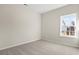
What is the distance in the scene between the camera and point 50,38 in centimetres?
277

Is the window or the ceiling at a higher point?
the ceiling

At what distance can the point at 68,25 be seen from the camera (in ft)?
8.57

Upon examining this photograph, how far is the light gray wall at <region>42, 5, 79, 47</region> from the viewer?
271cm

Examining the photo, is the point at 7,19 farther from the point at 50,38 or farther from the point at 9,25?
the point at 50,38

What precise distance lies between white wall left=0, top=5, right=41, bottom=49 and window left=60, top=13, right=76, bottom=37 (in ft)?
3.05

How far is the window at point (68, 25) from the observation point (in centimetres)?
263

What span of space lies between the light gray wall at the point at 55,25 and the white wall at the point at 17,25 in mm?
307

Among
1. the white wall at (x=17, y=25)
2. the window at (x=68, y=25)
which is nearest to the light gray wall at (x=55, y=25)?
the window at (x=68, y=25)

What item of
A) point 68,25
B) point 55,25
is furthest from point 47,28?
point 68,25

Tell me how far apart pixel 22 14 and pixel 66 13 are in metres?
1.96

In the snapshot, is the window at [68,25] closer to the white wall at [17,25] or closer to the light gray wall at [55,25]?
the light gray wall at [55,25]

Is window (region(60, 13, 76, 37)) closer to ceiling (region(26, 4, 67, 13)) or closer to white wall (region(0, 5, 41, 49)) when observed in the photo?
ceiling (region(26, 4, 67, 13))

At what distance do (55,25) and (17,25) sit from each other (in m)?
1.65

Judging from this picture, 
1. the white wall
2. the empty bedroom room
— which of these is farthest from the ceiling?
the white wall
